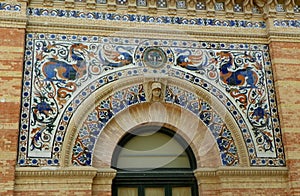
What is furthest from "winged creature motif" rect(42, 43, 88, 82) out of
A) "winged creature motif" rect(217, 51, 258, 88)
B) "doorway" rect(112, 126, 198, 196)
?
"winged creature motif" rect(217, 51, 258, 88)

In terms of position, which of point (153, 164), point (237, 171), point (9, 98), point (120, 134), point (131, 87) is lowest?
point (237, 171)

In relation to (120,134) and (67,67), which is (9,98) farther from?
(120,134)

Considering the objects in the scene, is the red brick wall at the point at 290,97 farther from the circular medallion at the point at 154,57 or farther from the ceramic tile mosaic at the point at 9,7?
the ceramic tile mosaic at the point at 9,7

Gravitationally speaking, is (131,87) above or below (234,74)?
below

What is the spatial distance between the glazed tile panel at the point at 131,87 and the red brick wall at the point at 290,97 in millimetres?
169

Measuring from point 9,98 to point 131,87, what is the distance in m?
2.33

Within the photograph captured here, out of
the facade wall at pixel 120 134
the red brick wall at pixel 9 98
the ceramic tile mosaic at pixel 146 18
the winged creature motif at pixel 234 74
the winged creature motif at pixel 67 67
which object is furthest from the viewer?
the winged creature motif at pixel 234 74

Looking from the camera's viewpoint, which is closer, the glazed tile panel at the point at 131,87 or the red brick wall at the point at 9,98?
the red brick wall at the point at 9,98

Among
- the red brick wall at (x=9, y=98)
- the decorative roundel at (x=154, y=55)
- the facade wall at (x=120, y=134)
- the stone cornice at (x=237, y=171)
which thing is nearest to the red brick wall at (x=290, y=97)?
the facade wall at (x=120, y=134)

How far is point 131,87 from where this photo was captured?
8305 mm

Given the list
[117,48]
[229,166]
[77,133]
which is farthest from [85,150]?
[229,166]

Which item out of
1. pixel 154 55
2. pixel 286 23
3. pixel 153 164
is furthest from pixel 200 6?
pixel 153 164

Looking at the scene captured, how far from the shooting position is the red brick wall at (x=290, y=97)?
813 centimetres

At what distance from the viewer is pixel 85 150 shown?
7.64 m
